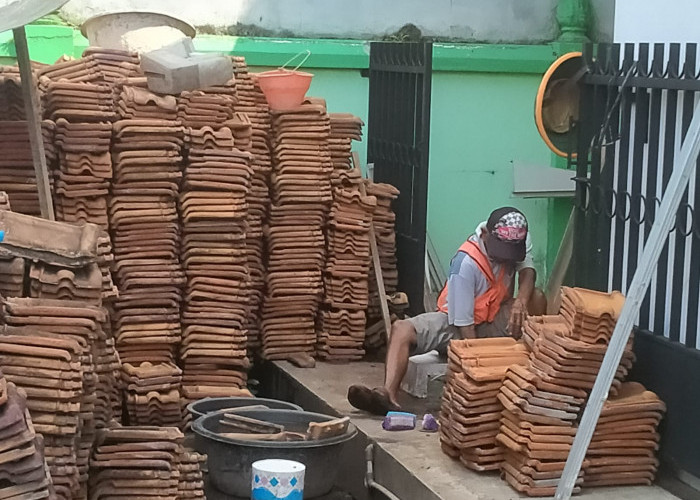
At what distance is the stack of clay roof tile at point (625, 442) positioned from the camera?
19.2 ft

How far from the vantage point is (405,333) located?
7.70 metres

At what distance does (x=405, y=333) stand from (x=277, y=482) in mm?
2015

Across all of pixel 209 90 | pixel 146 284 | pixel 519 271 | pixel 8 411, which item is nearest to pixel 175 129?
pixel 209 90

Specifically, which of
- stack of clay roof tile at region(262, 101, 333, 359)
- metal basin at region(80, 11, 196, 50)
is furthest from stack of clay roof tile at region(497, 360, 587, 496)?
metal basin at region(80, 11, 196, 50)

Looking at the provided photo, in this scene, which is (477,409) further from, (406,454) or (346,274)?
(346,274)

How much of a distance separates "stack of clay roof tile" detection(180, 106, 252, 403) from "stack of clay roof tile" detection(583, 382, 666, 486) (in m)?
3.14

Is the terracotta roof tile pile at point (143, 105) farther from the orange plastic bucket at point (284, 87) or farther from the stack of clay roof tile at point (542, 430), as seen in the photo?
the stack of clay roof tile at point (542, 430)

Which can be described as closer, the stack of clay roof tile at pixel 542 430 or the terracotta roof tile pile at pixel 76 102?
the stack of clay roof tile at pixel 542 430

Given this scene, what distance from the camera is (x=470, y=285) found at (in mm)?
7539

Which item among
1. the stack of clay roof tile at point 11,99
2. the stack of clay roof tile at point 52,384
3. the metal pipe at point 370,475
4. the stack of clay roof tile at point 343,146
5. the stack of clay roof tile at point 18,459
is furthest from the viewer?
the stack of clay roof tile at point 343,146

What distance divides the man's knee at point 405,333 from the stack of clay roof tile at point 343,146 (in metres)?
1.72

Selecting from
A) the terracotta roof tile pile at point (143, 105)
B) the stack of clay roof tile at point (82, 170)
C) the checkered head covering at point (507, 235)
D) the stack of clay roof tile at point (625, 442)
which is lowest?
the stack of clay roof tile at point (625, 442)

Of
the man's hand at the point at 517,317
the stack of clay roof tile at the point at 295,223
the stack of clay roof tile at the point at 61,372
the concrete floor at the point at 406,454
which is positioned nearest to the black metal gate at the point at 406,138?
the stack of clay roof tile at the point at 295,223

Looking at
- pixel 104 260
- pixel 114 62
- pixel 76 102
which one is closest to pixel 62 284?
pixel 104 260
